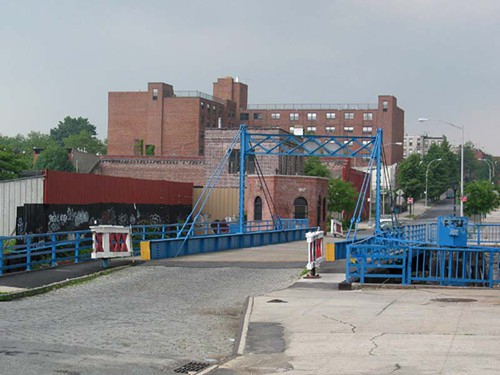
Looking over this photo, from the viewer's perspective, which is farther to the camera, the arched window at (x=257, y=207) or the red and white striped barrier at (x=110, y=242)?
the arched window at (x=257, y=207)

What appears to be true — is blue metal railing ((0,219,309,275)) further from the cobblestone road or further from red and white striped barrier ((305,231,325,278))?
red and white striped barrier ((305,231,325,278))

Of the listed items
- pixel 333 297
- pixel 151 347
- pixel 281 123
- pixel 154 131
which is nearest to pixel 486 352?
pixel 151 347

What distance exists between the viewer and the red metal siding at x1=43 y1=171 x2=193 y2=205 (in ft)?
113

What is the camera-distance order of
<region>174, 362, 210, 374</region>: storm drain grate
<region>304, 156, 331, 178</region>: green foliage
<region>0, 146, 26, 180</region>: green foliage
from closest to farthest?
<region>174, 362, 210, 374</region>: storm drain grate < <region>0, 146, 26, 180</region>: green foliage < <region>304, 156, 331, 178</region>: green foliage

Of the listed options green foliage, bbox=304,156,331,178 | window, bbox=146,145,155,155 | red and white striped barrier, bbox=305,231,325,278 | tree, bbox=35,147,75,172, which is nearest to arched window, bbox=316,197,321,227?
green foliage, bbox=304,156,331,178

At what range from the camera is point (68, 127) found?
193 m

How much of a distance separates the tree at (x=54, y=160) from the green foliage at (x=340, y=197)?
32454 millimetres

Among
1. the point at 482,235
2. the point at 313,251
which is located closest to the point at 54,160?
the point at 482,235

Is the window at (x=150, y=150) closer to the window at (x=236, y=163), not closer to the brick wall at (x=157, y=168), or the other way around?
the brick wall at (x=157, y=168)

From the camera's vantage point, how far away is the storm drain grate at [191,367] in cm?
1021

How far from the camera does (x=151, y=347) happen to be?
11.8 meters

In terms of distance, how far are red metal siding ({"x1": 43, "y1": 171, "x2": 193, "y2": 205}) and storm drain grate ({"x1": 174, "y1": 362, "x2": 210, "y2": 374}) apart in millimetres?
24003

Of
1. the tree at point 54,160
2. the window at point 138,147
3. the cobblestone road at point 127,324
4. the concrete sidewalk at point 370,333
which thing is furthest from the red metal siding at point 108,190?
the window at point 138,147

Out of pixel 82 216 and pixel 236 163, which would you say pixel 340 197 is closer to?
pixel 236 163
